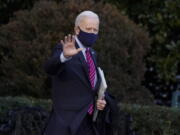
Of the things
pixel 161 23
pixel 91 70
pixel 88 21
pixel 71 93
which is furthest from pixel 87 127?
pixel 161 23

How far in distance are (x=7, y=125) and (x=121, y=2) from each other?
515cm

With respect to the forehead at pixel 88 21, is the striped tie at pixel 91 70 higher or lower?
lower

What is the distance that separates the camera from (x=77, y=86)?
4.61 m

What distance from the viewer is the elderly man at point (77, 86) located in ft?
15.1

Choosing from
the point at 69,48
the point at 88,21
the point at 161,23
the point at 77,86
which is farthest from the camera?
the point at 161,23

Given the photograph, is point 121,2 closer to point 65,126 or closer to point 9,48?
point 9,48

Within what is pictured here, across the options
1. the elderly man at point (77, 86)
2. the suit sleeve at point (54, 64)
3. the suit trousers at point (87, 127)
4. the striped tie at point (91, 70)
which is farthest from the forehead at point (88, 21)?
the suit trousers at point (87, 127)

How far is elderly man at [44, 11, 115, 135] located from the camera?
4.60 m

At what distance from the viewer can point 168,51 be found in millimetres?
11180

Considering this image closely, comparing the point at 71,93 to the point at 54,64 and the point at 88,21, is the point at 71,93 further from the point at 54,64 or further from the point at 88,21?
the point at 88,21

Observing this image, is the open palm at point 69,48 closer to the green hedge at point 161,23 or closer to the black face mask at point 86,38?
the black face mask at point 86,38

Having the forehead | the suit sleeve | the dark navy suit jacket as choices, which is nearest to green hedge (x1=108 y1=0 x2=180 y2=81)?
the forehead

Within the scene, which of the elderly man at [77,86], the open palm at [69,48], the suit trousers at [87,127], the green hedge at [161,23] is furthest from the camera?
the green hedge at [161,23]

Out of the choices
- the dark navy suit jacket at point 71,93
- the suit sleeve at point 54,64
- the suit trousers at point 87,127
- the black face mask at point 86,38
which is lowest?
the suit trousers at point 87,127
